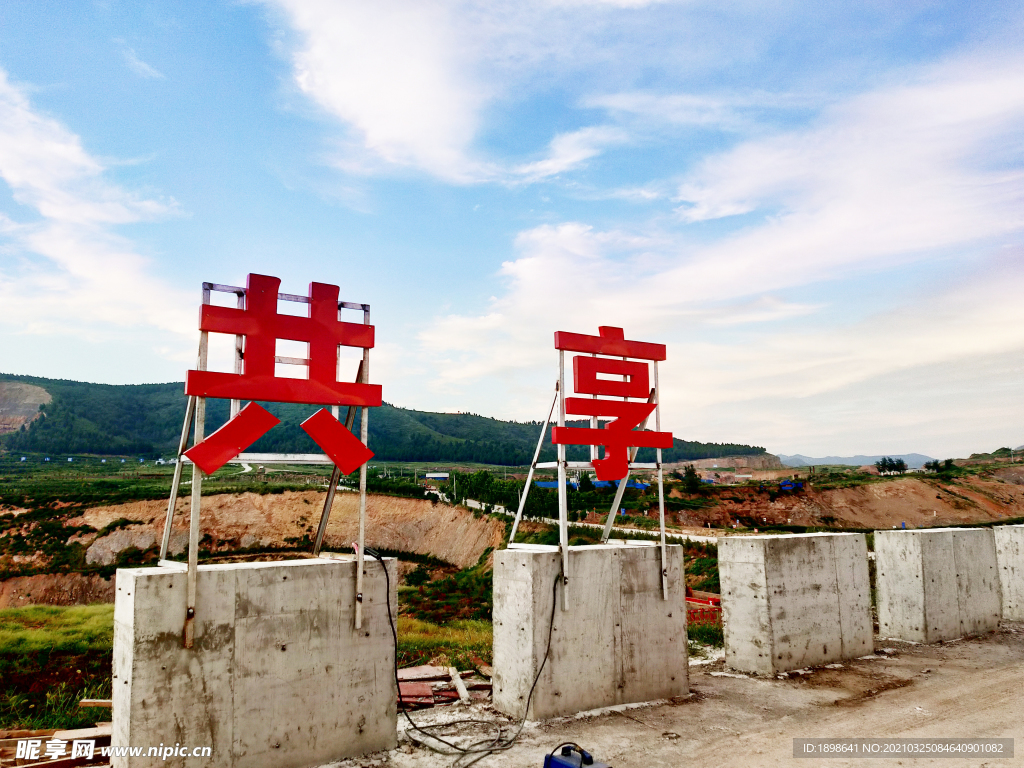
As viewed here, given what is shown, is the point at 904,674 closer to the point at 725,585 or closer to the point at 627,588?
the point at 725,585

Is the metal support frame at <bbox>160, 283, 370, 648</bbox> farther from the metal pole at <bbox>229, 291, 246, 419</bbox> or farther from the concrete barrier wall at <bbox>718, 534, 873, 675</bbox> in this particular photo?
the concrete barrier wall at <bbox>718, 534, 873, 675</bbox>

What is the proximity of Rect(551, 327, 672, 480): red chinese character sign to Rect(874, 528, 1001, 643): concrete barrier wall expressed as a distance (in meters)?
7.57

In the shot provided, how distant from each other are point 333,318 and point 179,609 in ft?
11.7

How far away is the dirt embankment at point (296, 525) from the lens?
53.6 metres

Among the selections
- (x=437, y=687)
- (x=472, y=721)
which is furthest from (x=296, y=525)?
(x=472, y=721)

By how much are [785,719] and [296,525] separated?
56.0m

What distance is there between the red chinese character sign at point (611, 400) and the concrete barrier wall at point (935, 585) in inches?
298

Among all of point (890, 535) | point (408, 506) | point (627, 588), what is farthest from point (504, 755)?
point (408, 506)

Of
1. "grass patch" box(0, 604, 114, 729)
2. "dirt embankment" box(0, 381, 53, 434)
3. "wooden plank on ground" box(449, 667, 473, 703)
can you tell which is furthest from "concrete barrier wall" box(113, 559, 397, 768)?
"dirt embankment" box(0, 381, 53, 434)

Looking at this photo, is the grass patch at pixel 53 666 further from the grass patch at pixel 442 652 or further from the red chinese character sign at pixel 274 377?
the grass patch at pixel 442 652

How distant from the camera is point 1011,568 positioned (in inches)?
623

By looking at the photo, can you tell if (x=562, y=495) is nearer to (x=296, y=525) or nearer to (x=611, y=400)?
(x=611, y=400)

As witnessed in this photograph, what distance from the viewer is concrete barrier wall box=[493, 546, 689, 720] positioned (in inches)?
343

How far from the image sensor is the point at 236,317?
7203 mm
